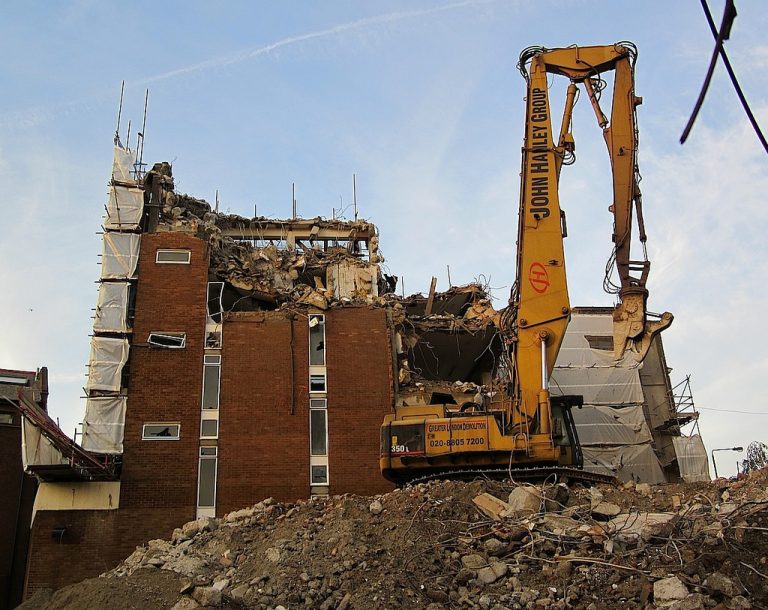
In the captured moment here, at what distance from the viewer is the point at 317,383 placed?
25.1 meters

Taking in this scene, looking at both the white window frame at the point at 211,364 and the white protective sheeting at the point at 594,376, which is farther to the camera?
the white protective sheeting at the point at 594,376

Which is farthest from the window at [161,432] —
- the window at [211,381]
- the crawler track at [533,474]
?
the crawler track at [533,474]

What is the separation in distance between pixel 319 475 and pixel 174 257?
836cm

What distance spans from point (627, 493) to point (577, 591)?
4.41 meters

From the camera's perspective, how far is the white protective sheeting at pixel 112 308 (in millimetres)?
24812

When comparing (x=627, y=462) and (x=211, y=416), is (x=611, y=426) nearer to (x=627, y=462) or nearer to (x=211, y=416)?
(x=627, y=462)

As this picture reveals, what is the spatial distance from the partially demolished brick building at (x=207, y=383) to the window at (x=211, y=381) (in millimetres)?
43

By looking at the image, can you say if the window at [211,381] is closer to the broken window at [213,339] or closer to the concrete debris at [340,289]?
the broken window at [213,339]

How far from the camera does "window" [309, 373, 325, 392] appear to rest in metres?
25.0

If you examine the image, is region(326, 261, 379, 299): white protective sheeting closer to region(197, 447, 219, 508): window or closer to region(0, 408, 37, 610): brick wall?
region(197, 447, 219, 508): window

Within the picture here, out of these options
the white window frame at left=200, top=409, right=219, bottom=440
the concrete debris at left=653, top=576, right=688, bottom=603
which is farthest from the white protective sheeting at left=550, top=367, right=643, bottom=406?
the concrete debris at left=653, top=576, right=688, bottom=603

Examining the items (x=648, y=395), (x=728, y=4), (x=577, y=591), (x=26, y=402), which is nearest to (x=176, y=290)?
(x=26, y=402)

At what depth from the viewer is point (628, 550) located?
532 inches

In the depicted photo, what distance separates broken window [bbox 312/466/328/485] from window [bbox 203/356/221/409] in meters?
3.49
